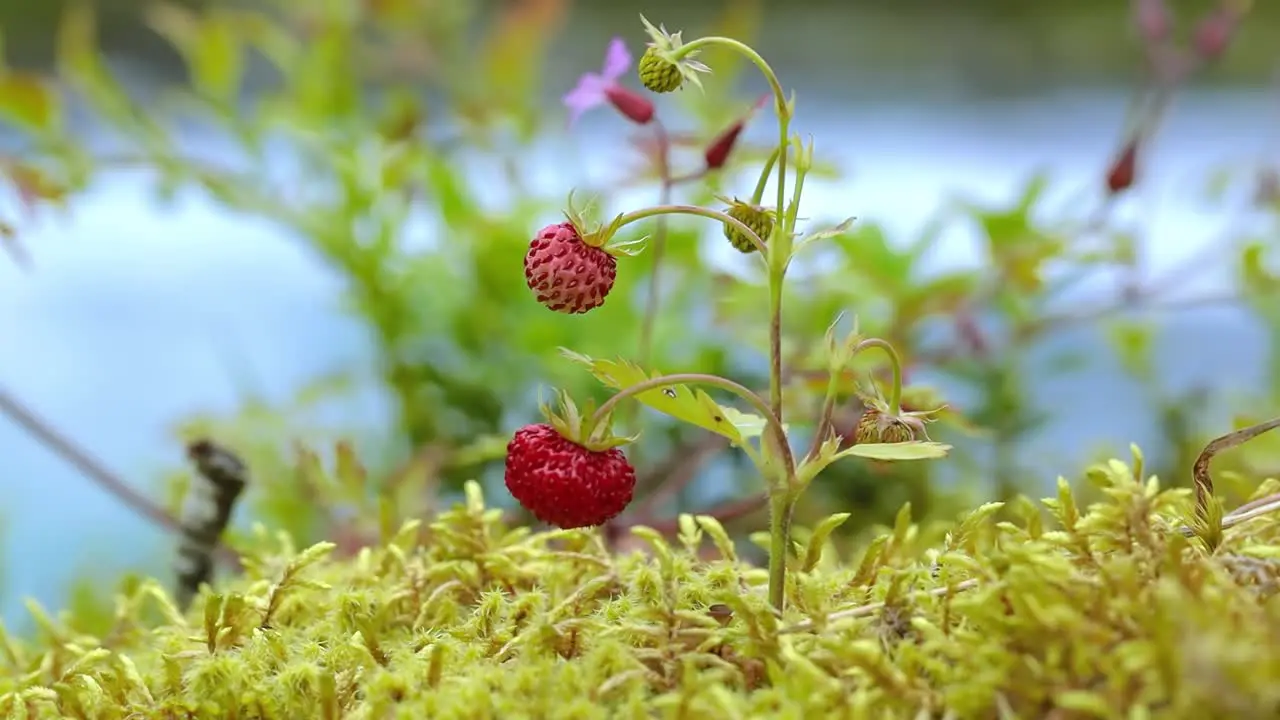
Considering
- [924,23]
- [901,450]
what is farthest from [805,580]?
[924,23]

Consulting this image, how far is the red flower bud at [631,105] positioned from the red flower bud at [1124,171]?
44 cm

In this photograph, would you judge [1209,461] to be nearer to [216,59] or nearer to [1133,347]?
[1133,347]

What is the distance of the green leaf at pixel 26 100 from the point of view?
0.95 m

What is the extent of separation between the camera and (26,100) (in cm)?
95

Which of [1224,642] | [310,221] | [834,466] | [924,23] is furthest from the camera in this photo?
[924,23]

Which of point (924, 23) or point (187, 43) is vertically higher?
point (924, 23)

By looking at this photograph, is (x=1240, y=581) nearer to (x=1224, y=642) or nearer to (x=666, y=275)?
(x=1224, y=642)

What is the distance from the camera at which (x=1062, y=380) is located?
1740 millimetres

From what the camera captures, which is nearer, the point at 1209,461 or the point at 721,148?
the point at 1209,461

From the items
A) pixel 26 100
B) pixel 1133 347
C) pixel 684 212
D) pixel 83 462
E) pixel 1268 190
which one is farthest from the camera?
pixel 1133 347

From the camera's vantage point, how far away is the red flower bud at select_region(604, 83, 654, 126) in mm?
589

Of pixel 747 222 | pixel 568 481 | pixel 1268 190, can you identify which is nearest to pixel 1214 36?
pixel 1268 190

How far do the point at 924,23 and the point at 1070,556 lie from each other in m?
2.09

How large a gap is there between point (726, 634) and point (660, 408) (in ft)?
0.29
